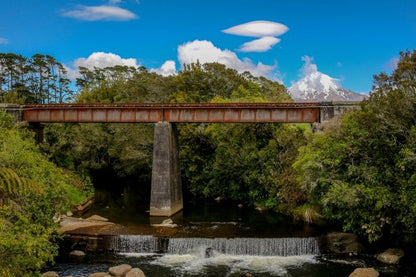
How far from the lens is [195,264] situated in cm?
2152

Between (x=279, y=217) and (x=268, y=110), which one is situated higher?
(x=268, y=110)

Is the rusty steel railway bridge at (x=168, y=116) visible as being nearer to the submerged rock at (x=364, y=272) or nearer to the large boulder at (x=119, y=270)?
the large boulder at (x=119, y=270)

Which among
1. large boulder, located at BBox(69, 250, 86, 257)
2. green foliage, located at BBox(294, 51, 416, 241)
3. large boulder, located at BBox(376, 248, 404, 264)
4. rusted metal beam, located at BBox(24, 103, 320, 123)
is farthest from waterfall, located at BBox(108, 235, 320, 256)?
rusted metal beam, located at BBox(24, 103, 320, 123)

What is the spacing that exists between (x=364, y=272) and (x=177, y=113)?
18.3 meters

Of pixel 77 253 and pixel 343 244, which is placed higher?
pixel 343 244

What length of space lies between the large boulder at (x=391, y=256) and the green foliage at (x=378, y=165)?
84 centimetres

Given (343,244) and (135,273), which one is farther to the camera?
(343,244)

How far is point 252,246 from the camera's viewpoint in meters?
23.4

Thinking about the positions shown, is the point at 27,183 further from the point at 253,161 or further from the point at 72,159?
the point at 72,159

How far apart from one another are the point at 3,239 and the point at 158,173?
2092 centimetres

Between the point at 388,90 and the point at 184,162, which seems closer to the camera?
the point at 388,90


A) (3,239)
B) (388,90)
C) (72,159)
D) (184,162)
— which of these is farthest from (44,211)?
(72,159)

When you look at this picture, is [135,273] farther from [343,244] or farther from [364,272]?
[343,244]

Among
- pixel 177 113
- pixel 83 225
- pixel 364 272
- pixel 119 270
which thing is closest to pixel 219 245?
pixel 119 270
